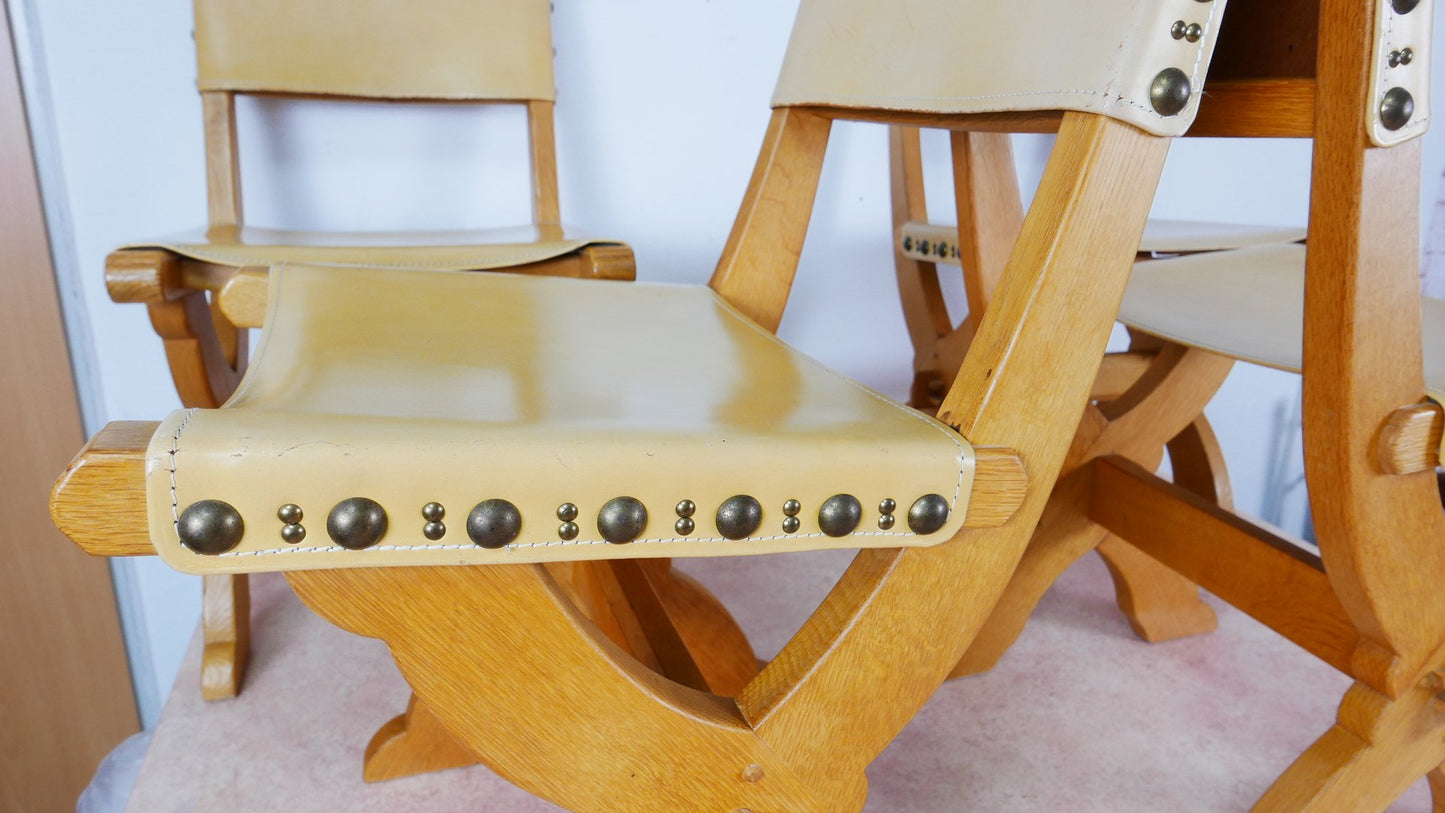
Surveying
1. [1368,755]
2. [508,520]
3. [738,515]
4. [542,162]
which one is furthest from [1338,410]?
Result: [542,162]

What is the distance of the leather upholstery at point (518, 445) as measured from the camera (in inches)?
15.0

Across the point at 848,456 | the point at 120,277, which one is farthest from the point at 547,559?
the point at 120,277

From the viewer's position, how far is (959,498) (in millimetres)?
468

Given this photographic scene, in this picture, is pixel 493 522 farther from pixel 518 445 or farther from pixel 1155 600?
pixel 1155 600

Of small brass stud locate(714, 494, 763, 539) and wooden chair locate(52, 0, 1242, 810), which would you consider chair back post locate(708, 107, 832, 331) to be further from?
small brass stud locate(714, 494, 763, 539)

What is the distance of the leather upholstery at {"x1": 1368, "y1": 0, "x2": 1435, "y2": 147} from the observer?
1.60 feet

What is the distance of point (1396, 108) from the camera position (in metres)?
0.50

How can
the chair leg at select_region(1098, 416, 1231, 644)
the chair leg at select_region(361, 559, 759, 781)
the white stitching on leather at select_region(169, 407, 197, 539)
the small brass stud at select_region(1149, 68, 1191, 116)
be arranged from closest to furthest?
the white stitching on leather at select_region(169, 407, 197, 539)
the small brass stud at select_region(1149, 68, 1191, 116)
the chair leg at select_region(361, 559, 759, 781)
the chair leg at select_region(1098, 416, 1231, 644)

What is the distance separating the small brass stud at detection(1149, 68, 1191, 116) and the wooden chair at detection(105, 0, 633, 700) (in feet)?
1.85

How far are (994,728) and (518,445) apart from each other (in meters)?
0.71

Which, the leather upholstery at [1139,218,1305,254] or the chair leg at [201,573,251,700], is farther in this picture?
the leather upholstery at [1139,218,1305,254]

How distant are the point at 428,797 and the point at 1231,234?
4.17 feet

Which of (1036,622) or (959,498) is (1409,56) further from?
(1036,622)

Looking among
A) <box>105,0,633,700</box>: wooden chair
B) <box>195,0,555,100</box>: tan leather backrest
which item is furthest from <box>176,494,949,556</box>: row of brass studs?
<box>195,0,555,100</box>: tan leather backrest
